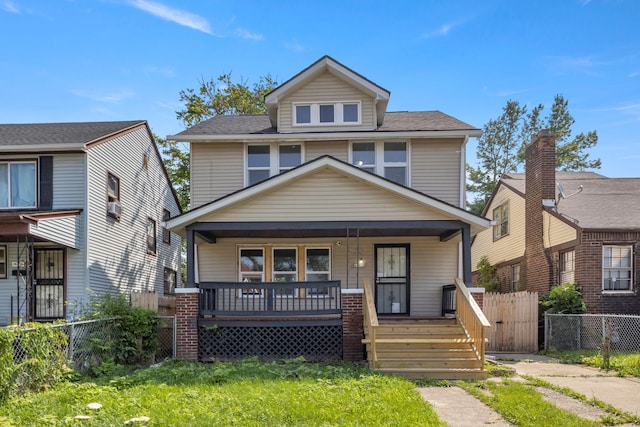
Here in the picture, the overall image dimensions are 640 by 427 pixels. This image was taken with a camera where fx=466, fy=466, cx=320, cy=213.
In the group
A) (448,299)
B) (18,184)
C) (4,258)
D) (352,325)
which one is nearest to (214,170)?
(18,184)

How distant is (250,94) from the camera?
93.6 feet

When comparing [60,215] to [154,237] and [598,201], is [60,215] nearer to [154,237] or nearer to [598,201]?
[154,237]

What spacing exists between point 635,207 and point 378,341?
37.1ft

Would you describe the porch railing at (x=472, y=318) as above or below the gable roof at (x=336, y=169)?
below

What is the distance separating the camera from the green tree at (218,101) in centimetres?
2819

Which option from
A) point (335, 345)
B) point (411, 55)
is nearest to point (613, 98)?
point (411, 55)

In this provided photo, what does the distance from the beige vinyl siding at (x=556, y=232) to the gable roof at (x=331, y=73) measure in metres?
6.87

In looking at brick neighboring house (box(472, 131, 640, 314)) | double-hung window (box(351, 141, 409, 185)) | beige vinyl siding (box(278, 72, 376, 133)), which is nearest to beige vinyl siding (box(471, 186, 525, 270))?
brick neighboring house (box(472, 131, 640, 314))

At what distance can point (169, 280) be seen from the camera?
21156mm

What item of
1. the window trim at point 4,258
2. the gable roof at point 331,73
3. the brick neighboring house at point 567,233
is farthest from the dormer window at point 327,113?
the window trim at point 4,258

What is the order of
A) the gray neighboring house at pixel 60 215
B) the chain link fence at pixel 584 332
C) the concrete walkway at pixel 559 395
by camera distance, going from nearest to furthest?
the concrete walkway at pixel 559 395
the chain link fence at pixel 584 332
the gray neighboring house at pixel 60 215

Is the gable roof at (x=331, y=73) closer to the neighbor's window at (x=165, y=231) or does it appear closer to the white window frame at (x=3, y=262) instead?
the white window frame at (x=3, y=262)

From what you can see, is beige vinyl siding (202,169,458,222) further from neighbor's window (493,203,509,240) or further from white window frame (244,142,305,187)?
neighbor's window (493,203,509,240)

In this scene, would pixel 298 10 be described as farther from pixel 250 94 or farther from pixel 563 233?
pixel 250 94
